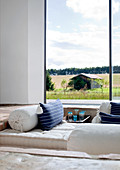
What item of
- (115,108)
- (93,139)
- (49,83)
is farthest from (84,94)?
(93,139)

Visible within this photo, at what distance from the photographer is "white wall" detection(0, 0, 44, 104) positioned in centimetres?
405

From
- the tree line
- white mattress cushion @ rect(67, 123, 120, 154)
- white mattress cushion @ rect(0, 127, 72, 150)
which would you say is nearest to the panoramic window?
the tree line

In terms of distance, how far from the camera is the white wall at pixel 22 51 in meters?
4.05

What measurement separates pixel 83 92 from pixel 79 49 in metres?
0.80

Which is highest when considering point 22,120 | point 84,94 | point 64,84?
point 64,84

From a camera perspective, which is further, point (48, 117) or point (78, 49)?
point (78, 49)

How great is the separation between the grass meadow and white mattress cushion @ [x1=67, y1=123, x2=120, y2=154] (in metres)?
2.56

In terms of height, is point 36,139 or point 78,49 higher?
point 78,49

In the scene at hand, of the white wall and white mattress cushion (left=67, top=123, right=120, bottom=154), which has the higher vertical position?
the white wall

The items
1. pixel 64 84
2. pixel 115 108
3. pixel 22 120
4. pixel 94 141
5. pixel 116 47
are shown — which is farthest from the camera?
pixel 64 84

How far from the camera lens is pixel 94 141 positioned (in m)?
1.40

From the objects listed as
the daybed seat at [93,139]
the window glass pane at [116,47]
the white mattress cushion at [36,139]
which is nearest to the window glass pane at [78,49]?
the window glass pane at [116,47]

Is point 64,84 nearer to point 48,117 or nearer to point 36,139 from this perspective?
point 48,117

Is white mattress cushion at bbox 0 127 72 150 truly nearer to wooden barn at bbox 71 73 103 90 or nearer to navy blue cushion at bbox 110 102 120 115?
navy blue cushion at bbox 110 102 120 115
